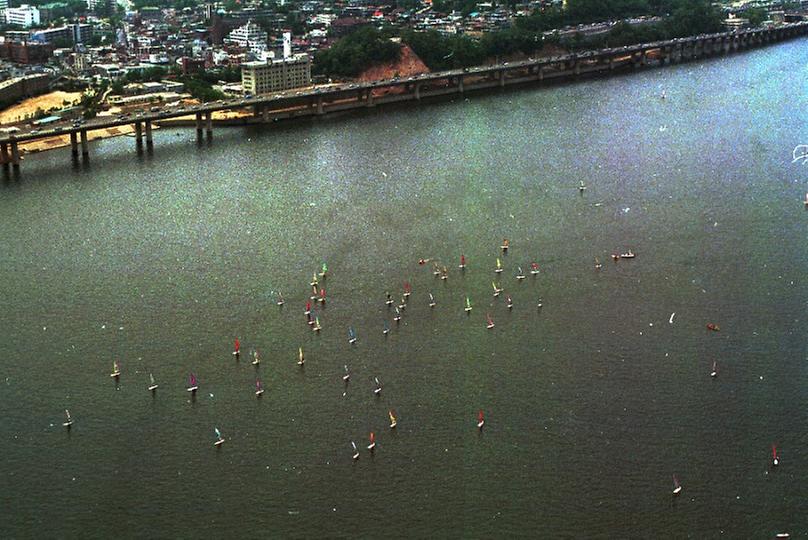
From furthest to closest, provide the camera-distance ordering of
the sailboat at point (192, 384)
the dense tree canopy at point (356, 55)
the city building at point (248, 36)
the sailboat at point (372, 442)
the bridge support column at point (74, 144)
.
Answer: the city building at point (248, 36) < the dense tree canopy at point (356, 55) < the bridge support column at point (74, 144) < the sailboat at point (192, 384) < the sailboat at point (372, 442)

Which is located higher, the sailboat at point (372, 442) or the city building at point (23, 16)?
the city building at point (23, 16)

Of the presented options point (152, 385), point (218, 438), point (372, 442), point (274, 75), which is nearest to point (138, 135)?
point (274, 75)

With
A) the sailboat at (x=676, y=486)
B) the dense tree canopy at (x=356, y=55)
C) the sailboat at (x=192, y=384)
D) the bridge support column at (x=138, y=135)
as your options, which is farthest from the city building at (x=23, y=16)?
the sailboat at (x=676, y=486)

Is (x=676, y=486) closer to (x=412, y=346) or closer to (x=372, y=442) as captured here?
(x=372, y=442)

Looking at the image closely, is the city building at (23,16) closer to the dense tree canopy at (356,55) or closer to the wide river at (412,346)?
the dense tree canopy at (356,55)

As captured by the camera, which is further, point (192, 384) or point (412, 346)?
point (412, 346)

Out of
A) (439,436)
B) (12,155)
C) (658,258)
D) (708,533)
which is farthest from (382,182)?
(708,533)
